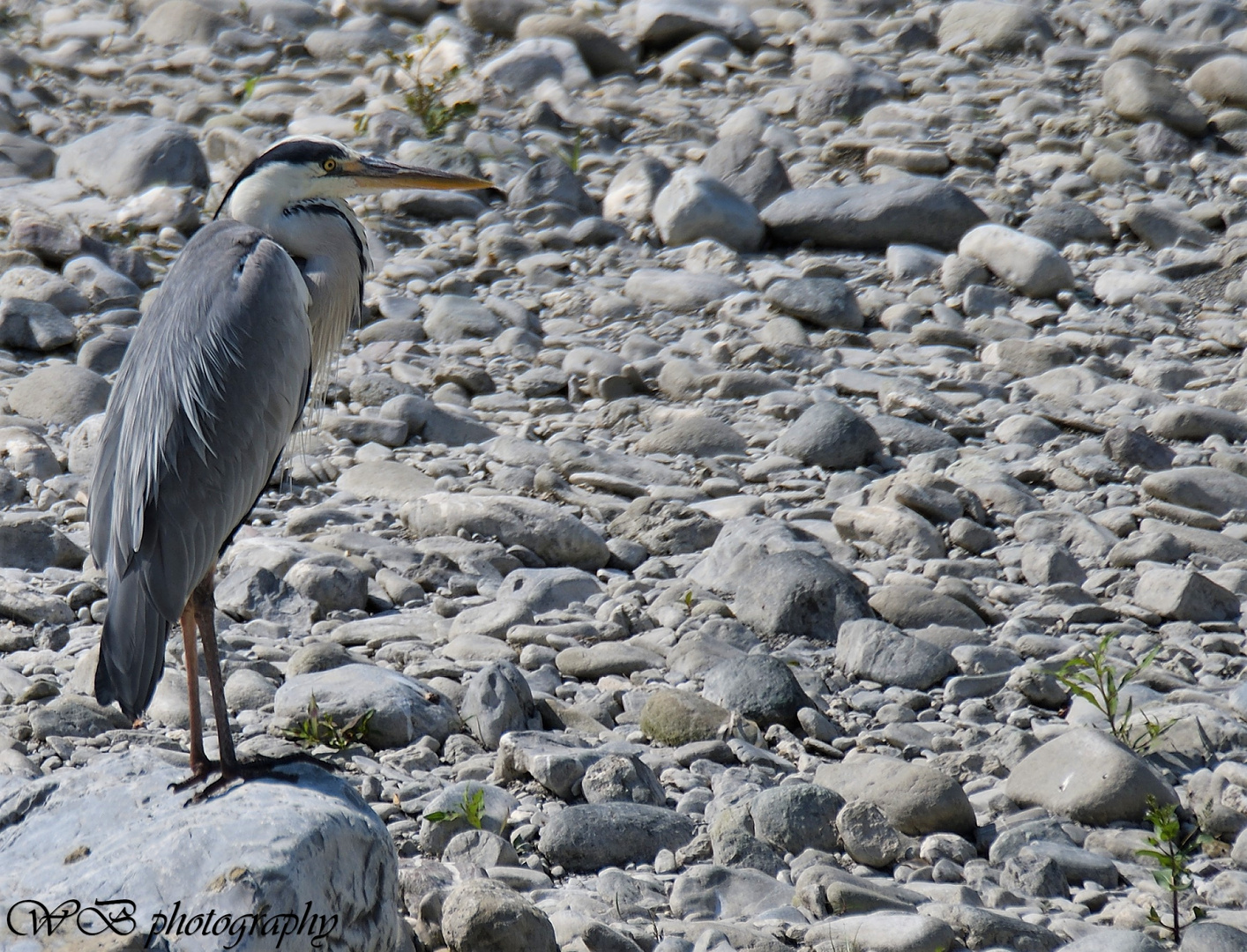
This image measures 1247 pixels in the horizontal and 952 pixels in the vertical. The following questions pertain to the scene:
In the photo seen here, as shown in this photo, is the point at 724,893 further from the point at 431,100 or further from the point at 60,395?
the point at 431,100

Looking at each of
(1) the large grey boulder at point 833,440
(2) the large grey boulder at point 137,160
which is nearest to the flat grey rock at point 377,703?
(1) the large grey boulder at point 833,440

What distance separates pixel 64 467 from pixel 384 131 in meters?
3.36

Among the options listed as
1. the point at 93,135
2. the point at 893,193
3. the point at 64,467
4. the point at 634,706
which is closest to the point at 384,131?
the point at 93,135

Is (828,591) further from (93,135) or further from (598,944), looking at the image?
(93,135)

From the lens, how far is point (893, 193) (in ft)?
22.5

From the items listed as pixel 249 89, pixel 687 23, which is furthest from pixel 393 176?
pixel 687 23

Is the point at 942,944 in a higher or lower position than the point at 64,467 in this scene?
higher

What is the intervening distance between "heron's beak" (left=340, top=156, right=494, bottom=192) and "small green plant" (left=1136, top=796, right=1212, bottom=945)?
7.25ft

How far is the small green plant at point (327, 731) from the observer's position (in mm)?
3498

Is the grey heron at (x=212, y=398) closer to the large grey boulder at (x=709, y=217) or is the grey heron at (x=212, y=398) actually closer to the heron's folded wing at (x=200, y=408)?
the heron's folded wing at (x=200, y=408)

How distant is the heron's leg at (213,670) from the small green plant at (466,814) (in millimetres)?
449

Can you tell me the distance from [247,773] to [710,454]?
9.56ft

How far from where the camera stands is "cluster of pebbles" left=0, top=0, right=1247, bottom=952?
3205 millimetres

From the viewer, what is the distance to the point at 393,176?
373 cm
